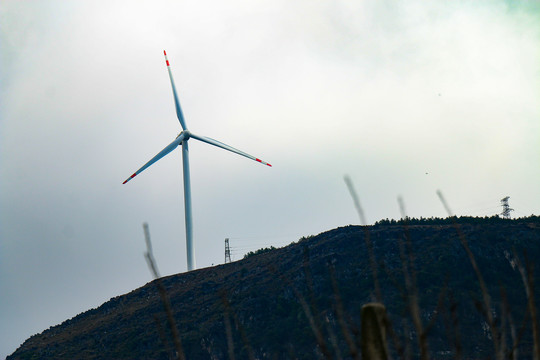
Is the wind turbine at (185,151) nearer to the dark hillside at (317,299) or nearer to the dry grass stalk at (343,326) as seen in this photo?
the dark hillside at (317,299)

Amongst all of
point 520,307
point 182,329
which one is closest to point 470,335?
point 520,307

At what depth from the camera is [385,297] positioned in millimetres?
71188

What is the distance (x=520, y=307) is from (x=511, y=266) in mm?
10400

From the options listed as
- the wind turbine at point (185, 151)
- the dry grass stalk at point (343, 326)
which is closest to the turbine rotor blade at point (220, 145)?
the wind turbine at point (185, 151)

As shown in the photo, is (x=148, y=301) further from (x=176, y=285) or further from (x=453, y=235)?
(x=453, y=235)

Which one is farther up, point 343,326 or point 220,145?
point 220,145

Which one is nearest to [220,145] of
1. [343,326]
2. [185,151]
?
[185,151]

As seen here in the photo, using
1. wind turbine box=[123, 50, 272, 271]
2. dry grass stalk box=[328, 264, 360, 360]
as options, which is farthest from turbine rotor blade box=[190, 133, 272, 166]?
dry grass stalk box=[328, 264, 360, 360]

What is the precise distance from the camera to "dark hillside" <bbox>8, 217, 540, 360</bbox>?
6556 centimetres

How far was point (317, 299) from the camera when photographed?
75.7 m

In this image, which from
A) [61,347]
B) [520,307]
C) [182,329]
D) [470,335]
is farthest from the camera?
[61,347]

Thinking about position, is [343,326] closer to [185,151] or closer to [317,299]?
[317,299]

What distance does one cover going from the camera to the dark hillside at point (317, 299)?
6556 centimetres

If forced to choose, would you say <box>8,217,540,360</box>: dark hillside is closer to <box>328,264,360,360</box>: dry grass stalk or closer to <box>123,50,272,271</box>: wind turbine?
<box>123,50,272,271</box>: wind turbine
